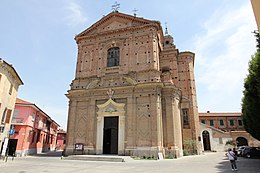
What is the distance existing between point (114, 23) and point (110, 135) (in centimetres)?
1337

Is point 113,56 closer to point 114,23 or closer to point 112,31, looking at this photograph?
point 112,31

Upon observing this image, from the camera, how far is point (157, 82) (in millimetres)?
18469

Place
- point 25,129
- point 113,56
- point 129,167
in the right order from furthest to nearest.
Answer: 1. point 113,56
2. point 25,129
3. point 129,167

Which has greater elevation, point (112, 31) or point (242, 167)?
point (112, 31)

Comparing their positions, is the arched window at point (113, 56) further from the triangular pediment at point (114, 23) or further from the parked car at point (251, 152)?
the parked car at point (251, 152)

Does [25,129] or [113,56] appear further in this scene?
[113,56]

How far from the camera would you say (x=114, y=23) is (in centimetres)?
2361

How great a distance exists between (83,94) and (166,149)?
10345 mm

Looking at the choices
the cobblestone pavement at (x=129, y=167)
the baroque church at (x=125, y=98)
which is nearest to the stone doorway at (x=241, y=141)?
the baroque church at (x=125, y=98)

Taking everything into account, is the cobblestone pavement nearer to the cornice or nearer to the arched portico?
the arched portico

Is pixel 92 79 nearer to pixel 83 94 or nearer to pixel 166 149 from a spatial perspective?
pixel 83 94

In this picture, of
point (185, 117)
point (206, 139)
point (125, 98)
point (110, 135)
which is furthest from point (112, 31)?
point (206, 139)

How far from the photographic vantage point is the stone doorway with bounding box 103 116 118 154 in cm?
1897

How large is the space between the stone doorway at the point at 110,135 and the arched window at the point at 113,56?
20.8 ft
